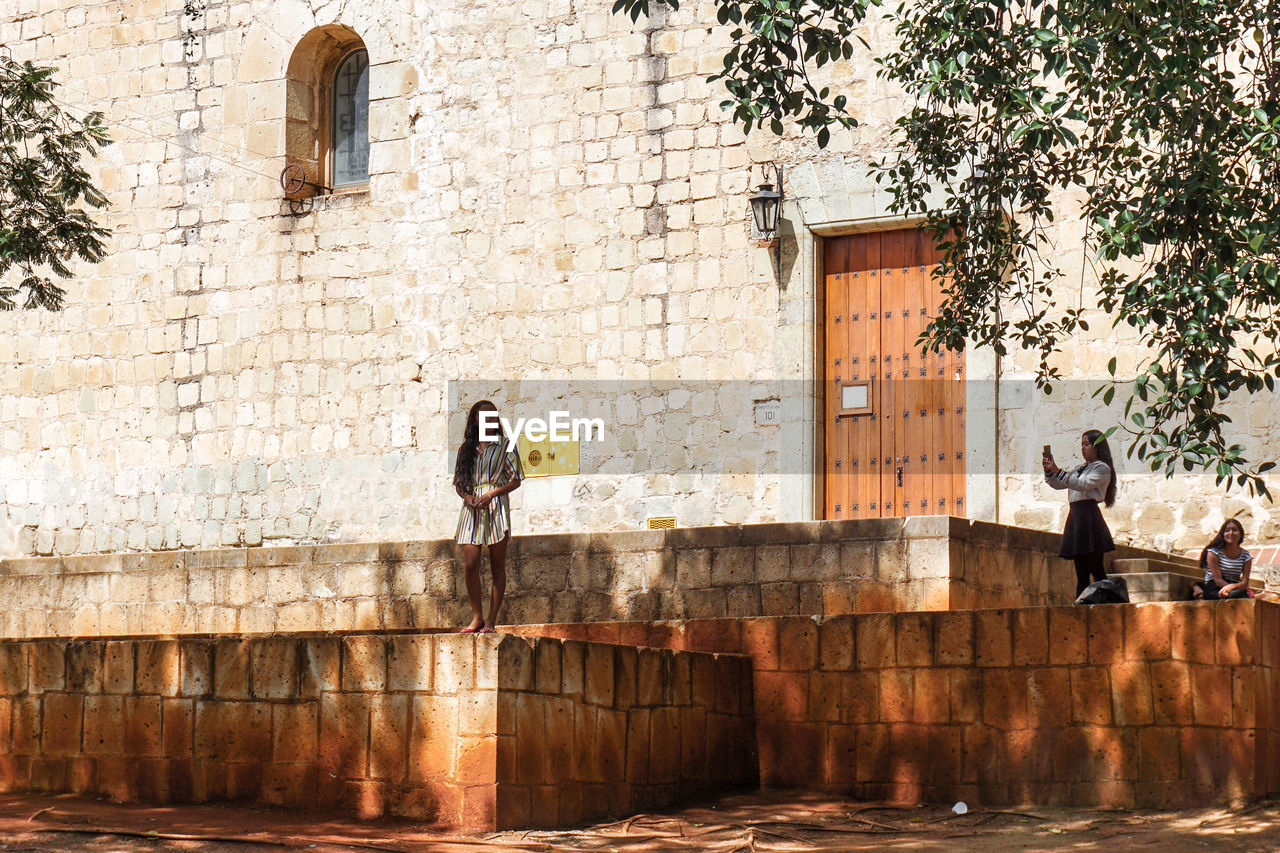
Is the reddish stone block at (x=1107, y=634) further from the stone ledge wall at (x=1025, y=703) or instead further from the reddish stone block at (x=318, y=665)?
the reddish stone block at (x=318, y=665)

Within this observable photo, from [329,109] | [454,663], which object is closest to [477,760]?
[454,663]

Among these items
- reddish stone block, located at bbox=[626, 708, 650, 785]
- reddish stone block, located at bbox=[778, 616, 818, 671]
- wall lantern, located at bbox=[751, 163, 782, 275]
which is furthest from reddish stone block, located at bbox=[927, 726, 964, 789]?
wall lantern, located at bbox=[751, 163, 782, 275]

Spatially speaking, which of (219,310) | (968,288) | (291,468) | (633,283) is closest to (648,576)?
(968,288)

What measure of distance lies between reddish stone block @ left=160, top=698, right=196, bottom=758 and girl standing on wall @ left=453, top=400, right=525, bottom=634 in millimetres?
1615

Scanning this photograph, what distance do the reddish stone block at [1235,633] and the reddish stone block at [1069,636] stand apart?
1.91 ft

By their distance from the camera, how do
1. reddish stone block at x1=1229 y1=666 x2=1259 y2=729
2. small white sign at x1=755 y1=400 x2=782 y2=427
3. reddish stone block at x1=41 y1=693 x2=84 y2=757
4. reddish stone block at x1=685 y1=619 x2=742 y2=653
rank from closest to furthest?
reddish stone block at x1=1229 y1=666 x2=1259 y2=729
reddish stone block at x1=41 y1=693 x2=84 y2=757
reddish stone block at x1=685 y1=619 x2=742 y2=653
small white sign at x1=755 y1=400 x2=782 y2=427

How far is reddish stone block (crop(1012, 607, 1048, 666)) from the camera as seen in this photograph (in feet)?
26.3

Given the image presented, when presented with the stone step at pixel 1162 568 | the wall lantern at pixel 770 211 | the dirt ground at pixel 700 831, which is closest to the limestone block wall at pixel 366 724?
the dirt ground at pixel 700 831

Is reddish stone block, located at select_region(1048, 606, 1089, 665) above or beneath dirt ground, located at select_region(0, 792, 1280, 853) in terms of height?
above

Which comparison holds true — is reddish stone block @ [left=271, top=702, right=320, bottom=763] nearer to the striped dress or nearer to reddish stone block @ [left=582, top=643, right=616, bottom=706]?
reddish stone block @ [left=582, top=643, right=616, bottom=706]

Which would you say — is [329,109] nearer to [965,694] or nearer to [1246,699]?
[965,694]

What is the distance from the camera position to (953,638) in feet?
27.0

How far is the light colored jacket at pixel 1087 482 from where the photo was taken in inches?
385

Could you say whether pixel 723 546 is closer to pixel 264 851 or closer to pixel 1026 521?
pixel 1026 521
